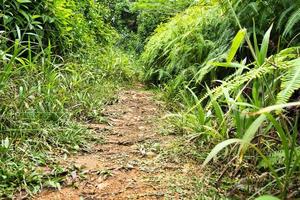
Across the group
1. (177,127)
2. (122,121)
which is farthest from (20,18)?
(177,127)

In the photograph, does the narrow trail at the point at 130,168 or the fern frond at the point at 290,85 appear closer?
the fern frond at the point at 290,85

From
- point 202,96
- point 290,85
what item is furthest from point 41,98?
point 290,85

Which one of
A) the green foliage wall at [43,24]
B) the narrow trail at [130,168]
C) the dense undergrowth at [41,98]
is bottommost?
the narrow trail at [130,168]

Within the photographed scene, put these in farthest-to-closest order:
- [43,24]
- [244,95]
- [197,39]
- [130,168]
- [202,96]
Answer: [43,24], [197,39], [202,96], [244,95], [130,168]

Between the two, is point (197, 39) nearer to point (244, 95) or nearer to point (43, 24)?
point (244, 95)

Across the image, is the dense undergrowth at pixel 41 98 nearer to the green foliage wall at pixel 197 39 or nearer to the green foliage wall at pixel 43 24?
the green foliage wall at pixel 43 24

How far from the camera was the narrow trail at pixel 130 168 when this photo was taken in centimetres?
181

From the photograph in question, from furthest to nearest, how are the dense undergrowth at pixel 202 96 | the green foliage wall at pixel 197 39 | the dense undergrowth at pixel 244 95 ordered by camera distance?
1. the green foliage wall at pixel 197 39
2. the dense undergrowth at pixel 202 96
3. the dense undergrowth at pixel 244 95

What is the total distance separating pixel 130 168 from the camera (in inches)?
83.7

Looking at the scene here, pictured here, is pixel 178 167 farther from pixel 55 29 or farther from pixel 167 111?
pixel 55 29

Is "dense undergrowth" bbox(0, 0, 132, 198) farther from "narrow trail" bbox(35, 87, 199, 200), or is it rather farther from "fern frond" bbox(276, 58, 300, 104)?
"fern frond" bbox(276, 58, 300, 104)

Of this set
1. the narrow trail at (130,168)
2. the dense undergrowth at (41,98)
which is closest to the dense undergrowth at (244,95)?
the narrow trail at (130,168)

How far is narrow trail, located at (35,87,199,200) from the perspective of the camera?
181cm

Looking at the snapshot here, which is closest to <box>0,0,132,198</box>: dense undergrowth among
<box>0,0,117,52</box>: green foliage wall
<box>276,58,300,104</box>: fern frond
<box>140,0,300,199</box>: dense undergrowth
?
<box>0,0,117,52</box>: green foliage wall
